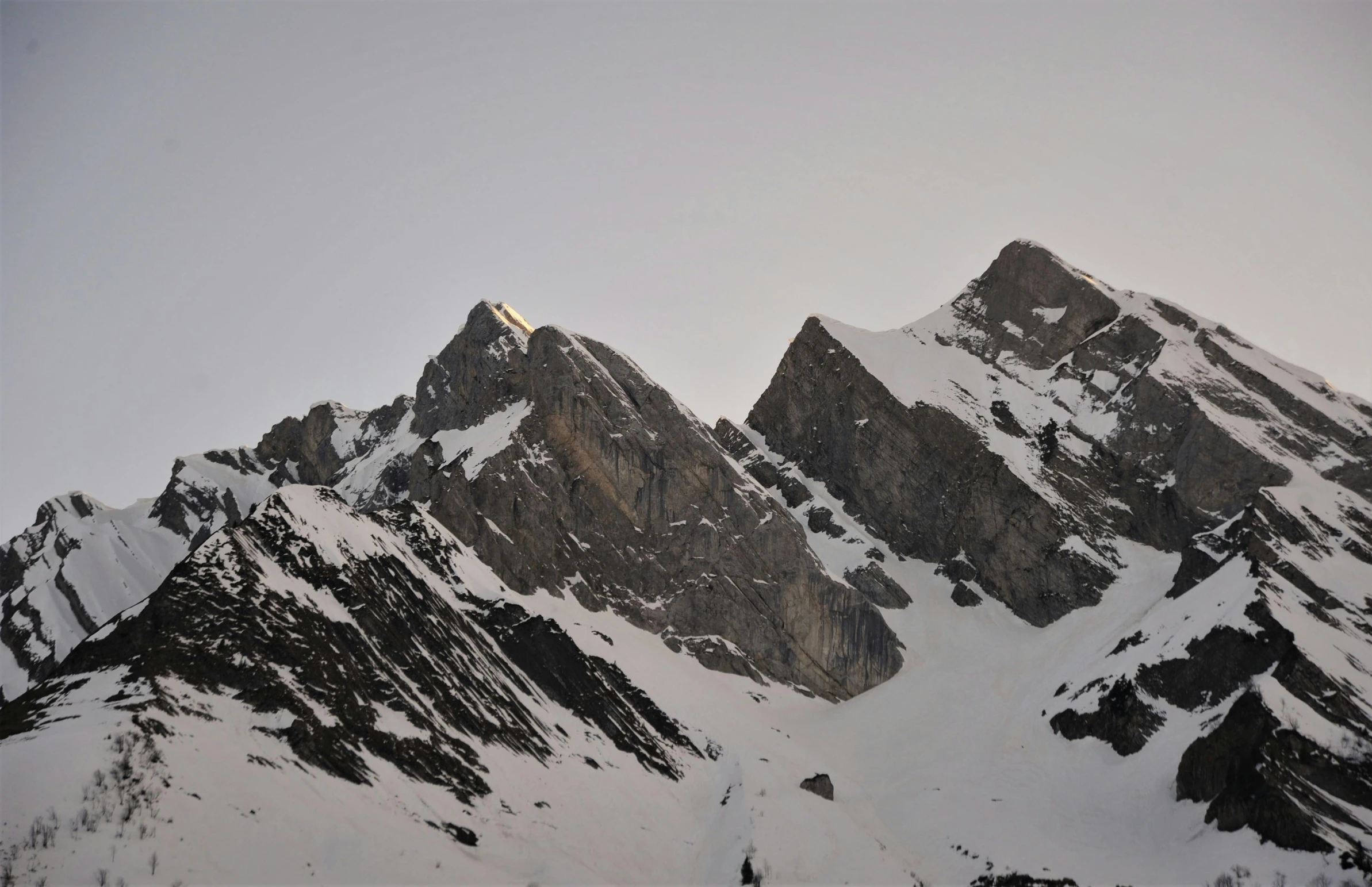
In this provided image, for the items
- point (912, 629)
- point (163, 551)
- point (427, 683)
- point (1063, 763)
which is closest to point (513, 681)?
point (427, 683)

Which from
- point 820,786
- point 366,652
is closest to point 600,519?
point 820,786

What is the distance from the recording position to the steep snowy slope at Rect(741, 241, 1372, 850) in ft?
268

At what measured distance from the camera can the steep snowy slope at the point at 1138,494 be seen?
268ft

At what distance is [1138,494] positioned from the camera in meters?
134

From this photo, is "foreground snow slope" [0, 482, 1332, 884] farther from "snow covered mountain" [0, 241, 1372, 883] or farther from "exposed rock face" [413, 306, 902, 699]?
"exposed rock face" [413, 306, 902, 699]

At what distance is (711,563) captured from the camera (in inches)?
4798

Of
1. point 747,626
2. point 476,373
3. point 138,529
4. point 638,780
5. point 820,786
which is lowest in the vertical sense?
point 820,786

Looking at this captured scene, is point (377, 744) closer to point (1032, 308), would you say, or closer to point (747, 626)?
point (747, 626)

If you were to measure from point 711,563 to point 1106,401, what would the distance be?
5969cm

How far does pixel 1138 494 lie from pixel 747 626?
51.6 m

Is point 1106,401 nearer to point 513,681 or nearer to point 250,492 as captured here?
point 513,681

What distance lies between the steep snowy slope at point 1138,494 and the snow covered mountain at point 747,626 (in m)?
0.46

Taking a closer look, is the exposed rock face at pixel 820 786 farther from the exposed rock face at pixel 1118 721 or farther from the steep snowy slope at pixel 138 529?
the steep snowy slope at pixel 138 529

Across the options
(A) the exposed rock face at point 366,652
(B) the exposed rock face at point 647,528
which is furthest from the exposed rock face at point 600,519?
(A) the exposed rock face at point 366,652
